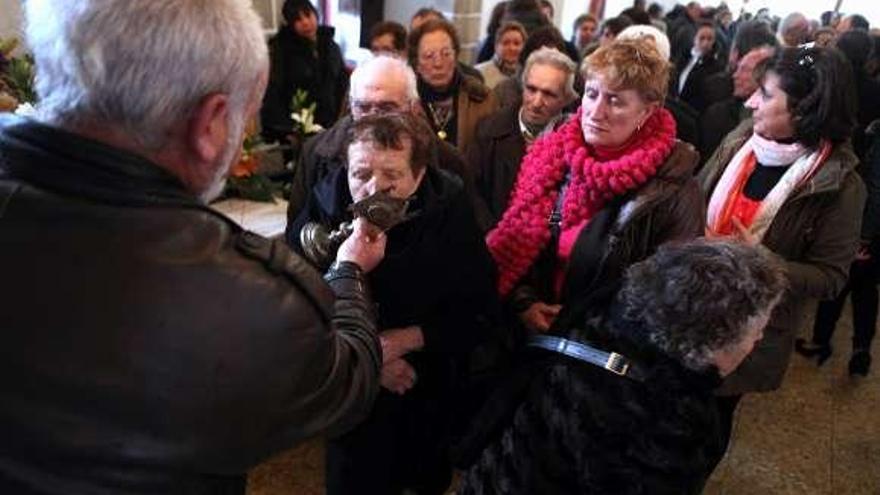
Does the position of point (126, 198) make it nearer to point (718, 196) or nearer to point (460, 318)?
point (460, 318)

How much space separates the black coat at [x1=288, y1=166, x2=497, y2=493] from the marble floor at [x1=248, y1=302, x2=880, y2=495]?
639mm

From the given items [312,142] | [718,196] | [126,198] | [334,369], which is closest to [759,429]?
[718,196]

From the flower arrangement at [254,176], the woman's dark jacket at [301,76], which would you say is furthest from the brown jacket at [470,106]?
the woman's dark jacket at [301,76]

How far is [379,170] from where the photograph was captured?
5.11ft

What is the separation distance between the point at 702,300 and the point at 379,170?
0.76m

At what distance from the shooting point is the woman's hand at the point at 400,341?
170 cm

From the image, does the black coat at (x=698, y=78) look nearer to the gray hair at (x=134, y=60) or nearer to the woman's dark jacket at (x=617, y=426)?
the woman's dark jacket at (x=617, y=426)

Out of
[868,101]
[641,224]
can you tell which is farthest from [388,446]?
[868,101]

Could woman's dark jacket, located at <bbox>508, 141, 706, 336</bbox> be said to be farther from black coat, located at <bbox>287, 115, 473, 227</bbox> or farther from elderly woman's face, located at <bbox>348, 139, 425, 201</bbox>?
elderly woman's face, located at <bbox>348, 139, 425, 201</bbox>

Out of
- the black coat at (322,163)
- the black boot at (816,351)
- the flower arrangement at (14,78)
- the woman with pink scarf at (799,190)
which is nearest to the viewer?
the black coat at (322,163)

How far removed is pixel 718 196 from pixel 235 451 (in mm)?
1825

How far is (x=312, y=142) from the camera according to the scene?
2.09m

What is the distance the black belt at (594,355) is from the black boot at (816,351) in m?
2.57

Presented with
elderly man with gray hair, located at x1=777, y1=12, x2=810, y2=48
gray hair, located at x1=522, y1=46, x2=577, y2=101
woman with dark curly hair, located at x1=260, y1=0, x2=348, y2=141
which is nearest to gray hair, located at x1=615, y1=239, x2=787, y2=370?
gray hair, located at x1=522, y1=46, x2=577, y2=101
